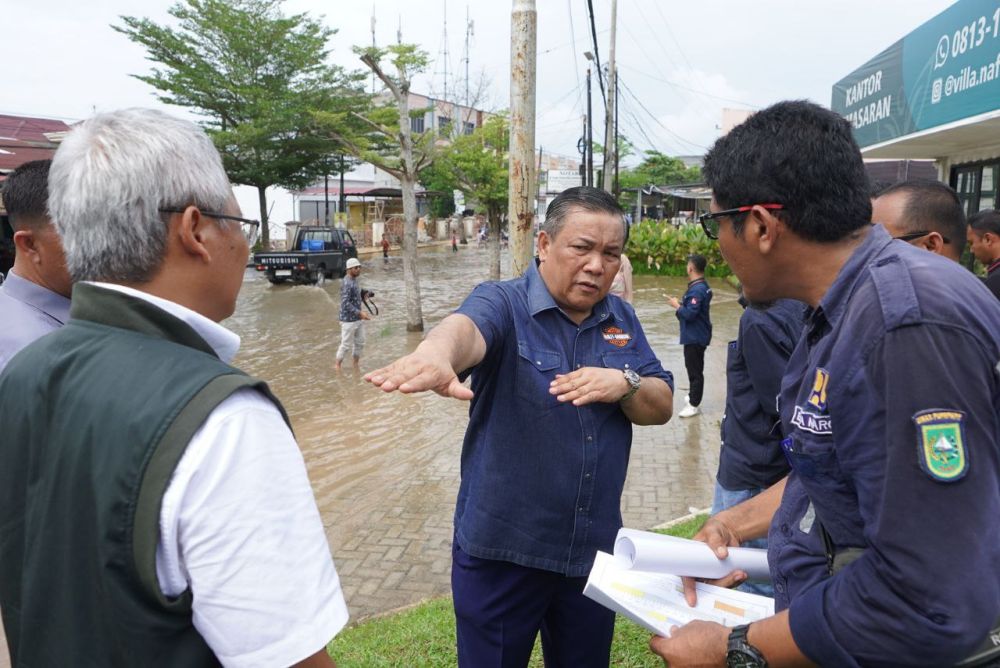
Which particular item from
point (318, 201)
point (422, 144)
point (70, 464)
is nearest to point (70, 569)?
point (70, 464)

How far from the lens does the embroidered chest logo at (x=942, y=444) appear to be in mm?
1156

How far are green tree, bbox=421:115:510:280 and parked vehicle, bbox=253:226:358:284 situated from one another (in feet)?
14.2

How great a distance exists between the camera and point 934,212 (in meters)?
3.21

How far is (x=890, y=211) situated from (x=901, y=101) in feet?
22.5

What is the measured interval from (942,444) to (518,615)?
1666 millimetres

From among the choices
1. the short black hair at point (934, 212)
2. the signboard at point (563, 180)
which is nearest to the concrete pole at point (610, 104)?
the signboard at point (563, 180)

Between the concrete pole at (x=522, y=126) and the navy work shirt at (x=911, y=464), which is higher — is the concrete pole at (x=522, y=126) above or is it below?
above

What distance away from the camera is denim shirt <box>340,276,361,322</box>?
11.4m

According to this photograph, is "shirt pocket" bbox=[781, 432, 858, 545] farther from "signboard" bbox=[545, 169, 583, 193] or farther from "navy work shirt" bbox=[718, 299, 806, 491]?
"signboard" bbox=[545, 169, 583, 193]

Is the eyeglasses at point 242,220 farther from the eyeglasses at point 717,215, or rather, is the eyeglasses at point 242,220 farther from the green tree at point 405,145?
the green tree at point 405,145

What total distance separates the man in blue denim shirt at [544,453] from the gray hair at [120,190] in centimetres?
108

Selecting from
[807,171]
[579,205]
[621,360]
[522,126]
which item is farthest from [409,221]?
[807,171]

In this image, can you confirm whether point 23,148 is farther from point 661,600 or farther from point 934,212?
point 661,600

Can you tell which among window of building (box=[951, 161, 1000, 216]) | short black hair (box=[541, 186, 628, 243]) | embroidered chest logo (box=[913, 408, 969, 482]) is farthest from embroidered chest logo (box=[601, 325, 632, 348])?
window of building (box=[951, 161, 1000, 216])
